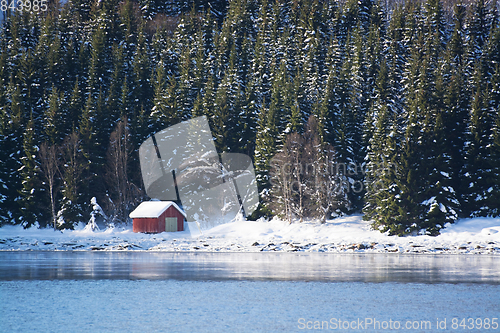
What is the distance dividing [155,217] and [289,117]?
20402 millimetres

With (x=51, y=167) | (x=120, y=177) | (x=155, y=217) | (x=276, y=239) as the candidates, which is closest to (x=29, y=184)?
(x=51, y=167)

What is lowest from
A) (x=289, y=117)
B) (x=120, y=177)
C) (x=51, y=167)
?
(x=120, y=177)

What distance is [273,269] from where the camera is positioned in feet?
84.6

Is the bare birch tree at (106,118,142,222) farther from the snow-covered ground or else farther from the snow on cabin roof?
the snow on cabin roof

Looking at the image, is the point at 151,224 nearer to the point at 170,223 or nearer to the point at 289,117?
the point at 170,223

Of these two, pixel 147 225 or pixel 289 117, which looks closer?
pixel 147 225

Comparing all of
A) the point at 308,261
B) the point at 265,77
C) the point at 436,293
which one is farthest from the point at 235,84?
the point at 436,293

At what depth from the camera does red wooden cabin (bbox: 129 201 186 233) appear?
53750 millimetres

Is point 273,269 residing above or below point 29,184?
below

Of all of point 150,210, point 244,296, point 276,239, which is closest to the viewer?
point 244,296

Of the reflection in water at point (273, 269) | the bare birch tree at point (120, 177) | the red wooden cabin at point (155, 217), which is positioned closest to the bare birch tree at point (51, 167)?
the bare birch tree at point (120, 177)

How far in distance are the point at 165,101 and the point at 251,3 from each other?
51146 millimetres

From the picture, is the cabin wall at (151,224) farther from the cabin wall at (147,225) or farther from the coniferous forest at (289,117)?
the coniferous forest at (289,117)

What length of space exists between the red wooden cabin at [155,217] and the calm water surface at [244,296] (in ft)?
84.2
